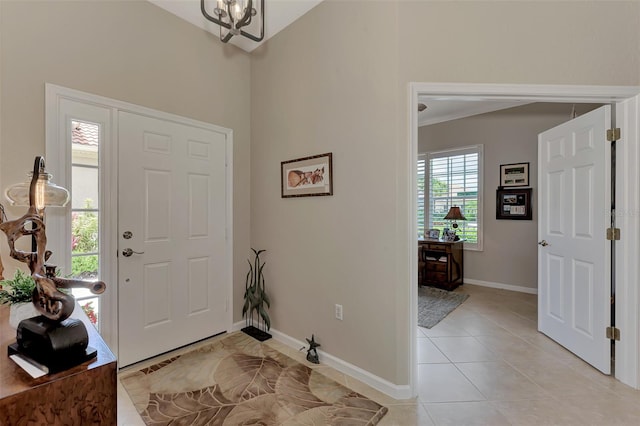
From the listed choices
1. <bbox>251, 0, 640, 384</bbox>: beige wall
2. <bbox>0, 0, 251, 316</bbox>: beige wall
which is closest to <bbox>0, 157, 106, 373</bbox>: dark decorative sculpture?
<bbox>0, 0, 251, 316</bbox>: beige wall

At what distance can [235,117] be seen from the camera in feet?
9.76

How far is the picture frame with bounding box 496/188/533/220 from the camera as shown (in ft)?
13.7

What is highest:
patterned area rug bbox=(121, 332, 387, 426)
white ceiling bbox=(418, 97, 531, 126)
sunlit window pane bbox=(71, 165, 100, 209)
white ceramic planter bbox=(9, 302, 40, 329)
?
white ceiling bbox=(418, 97, 531, 126)

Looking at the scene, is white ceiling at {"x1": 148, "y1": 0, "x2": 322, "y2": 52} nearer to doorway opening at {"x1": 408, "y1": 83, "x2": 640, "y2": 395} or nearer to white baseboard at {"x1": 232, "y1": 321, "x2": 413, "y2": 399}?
doorway opening at {"x1": 408, "y1": 83, "x2": 640, "y2": 395}

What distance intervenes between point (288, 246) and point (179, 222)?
3.34 ft

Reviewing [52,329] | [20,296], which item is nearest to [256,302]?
[20,296]

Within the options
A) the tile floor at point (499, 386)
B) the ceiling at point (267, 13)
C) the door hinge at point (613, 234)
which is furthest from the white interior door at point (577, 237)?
the ceiling at point (267, 13)

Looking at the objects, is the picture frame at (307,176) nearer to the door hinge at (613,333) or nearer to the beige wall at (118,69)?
the beige wall at (118,69)

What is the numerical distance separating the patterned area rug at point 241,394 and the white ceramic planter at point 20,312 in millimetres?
1164

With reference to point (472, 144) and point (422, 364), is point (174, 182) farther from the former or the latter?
point (472, 144)

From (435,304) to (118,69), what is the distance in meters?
4.18

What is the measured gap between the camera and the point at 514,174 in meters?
4.28

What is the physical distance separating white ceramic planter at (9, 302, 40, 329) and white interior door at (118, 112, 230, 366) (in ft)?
4.50

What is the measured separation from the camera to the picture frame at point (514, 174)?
4184mm
